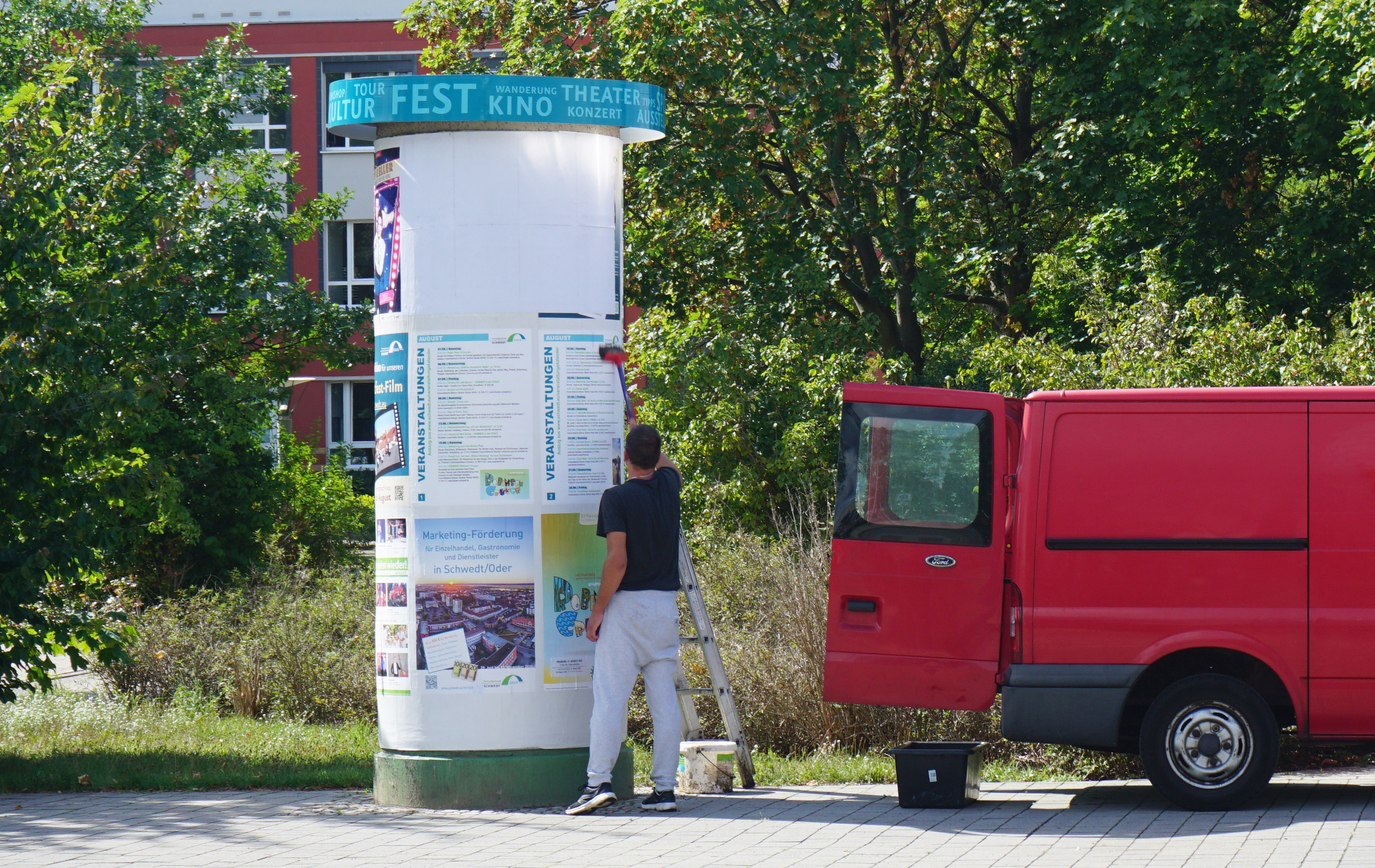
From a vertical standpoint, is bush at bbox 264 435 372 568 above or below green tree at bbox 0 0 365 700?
below

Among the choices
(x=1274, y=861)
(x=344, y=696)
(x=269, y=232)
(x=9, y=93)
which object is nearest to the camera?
(x=1274, y=861)

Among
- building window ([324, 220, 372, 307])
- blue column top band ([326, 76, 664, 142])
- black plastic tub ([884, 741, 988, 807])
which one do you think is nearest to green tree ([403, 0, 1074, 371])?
blue column top band ([326, 76, 664, 142])

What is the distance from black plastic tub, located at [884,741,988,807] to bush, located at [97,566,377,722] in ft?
17.3

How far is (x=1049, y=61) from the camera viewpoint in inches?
709

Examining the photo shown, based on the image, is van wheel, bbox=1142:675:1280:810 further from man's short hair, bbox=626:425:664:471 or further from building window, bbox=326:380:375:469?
building window, bbox=326:380:375:469

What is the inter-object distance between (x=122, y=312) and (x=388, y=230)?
4.90 meters

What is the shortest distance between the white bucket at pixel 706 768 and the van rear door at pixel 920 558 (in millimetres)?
975

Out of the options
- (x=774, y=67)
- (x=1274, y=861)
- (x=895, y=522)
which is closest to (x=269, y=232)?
(x=774, y=67)

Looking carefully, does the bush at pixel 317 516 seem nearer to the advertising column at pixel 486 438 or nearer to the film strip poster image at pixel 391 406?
the film strip poster image at pixel 391 406

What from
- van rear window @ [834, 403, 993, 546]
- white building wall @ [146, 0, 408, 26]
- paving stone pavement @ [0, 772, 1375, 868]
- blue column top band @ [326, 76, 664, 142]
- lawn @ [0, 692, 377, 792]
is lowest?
lawn @ [0, 692, 377, 792]

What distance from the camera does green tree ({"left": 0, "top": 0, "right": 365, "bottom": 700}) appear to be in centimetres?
899

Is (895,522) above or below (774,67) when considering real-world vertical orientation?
below

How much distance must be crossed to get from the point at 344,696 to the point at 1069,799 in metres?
6.04

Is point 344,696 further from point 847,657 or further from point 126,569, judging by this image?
point 126,569
